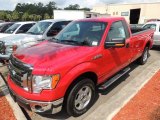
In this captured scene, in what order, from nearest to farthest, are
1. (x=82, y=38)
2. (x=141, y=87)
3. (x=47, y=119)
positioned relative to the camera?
(x=47, y=119), (x=82, y=38), (x=141, y=87)

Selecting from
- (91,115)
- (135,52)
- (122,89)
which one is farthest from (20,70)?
(135,52)

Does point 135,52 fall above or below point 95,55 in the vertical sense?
below

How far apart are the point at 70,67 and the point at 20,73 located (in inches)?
38.1

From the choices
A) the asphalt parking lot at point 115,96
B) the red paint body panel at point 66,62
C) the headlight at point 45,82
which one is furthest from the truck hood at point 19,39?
the headlight at point 45,82

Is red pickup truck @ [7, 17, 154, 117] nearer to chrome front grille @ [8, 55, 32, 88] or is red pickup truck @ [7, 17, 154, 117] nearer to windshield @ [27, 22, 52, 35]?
chrome front grille @ [8, 55, 32, 88]

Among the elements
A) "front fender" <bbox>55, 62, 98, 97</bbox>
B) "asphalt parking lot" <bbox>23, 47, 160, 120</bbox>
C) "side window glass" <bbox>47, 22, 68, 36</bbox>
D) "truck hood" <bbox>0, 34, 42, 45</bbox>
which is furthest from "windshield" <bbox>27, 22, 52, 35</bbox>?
"front fender" <bbox>55, 62, 98, 97</bbox>

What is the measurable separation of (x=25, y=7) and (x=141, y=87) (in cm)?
10922

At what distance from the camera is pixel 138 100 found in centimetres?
515

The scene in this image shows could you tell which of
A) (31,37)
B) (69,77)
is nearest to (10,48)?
(31,37)

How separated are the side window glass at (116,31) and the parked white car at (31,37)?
110 inches

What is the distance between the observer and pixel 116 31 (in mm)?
5613

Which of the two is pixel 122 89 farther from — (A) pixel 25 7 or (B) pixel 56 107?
(A) pixel 25 7

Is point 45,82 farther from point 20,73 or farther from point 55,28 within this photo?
point 55,28

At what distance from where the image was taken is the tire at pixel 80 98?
4151 mm
